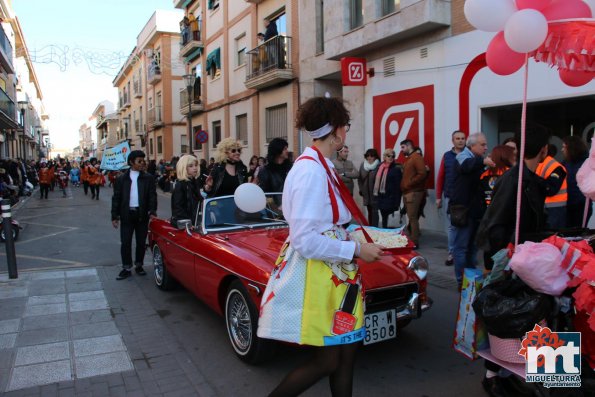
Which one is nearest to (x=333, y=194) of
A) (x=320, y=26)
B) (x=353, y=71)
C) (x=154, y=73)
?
(x=353, y=71)

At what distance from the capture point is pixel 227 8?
20.3 metres

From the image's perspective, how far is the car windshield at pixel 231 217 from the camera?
194 inches

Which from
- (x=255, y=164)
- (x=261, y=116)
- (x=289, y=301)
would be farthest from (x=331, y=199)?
(x=261, y=116)

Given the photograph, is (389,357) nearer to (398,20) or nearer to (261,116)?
(398,20)

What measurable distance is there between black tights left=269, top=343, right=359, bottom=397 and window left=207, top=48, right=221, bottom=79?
67.3 feet

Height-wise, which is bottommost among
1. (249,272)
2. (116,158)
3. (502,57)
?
(249,272)

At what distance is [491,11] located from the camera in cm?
311

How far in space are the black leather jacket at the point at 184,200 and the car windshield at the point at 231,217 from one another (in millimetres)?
1001

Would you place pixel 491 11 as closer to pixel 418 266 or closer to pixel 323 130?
pixel 323 130

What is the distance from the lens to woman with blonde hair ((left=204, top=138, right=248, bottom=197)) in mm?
6230

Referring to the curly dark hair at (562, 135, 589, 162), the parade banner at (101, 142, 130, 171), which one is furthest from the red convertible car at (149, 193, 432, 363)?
the parade banner at (101, 142, 130, 171)

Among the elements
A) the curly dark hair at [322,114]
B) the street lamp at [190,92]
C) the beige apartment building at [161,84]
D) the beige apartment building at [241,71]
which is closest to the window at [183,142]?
the beige apartment building at [161,84]

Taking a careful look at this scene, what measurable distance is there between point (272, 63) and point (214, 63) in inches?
274

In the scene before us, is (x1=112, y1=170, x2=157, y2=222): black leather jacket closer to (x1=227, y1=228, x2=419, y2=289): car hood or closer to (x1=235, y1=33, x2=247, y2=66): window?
(x1=227, y1=228, x2=419, y2=289): car hood
